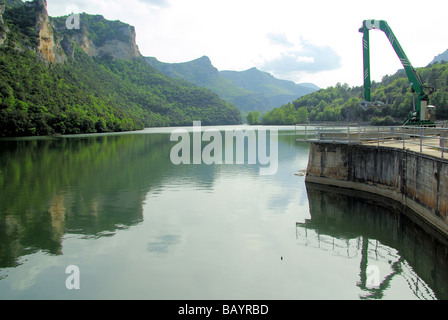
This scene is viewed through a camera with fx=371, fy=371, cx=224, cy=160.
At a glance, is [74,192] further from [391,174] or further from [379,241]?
[391,174]

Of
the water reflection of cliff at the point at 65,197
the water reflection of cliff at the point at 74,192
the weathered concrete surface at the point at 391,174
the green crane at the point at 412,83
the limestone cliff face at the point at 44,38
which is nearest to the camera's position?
the weathered concrete surface at the point at 391,174

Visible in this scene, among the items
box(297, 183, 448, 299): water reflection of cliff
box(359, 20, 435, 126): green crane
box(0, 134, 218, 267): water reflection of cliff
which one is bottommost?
box(297, 183, 448, 299): water reflection of cliff

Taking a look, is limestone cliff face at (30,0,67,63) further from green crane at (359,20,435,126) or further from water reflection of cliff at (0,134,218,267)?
green crane at (359,20,435,126)

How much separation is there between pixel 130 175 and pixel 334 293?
926 inches

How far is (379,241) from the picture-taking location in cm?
1516

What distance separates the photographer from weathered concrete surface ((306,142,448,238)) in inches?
584

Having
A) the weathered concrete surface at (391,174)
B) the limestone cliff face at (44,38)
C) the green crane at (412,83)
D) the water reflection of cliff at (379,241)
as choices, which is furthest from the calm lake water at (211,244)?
the limestone cliff face at (44,38)

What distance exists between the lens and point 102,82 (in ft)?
631

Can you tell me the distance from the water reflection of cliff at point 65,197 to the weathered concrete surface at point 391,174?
878 cm

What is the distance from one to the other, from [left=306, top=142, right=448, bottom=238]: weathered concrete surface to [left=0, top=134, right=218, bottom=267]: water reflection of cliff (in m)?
8.78

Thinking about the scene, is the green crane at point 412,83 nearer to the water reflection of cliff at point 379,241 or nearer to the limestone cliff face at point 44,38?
the water reflection of cliff at point 379,241

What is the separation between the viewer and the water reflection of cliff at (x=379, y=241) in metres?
11.4

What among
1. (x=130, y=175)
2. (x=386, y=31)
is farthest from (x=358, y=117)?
(x=130, y=175)

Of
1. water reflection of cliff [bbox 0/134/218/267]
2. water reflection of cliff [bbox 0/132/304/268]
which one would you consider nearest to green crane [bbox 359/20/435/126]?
water reflection of cliff [bbox 0/132/304/268]
